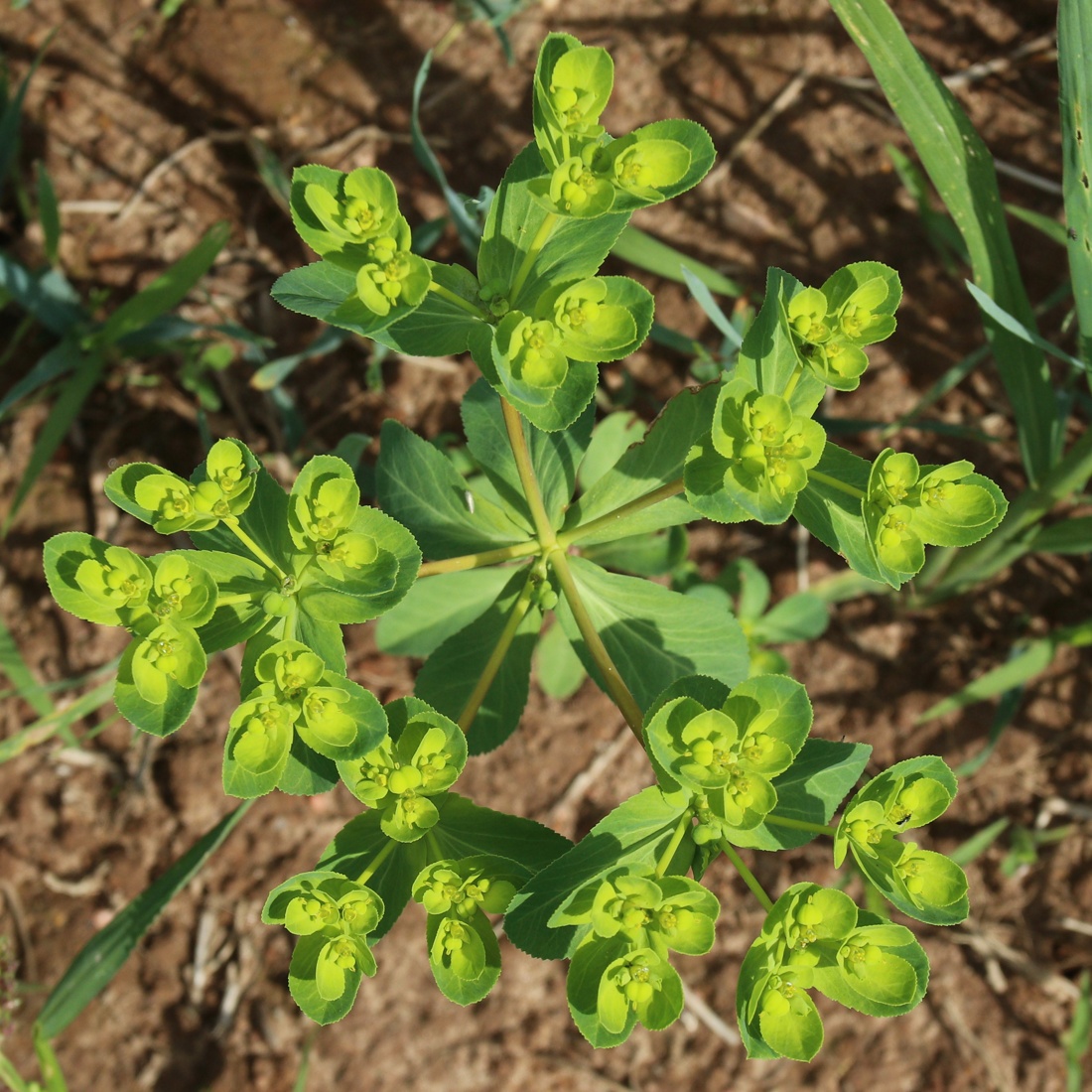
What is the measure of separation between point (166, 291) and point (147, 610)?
189cm

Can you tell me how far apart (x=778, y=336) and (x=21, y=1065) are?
349 centimetres

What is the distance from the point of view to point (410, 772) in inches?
71.4

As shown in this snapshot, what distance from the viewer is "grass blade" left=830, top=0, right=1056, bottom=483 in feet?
8.28

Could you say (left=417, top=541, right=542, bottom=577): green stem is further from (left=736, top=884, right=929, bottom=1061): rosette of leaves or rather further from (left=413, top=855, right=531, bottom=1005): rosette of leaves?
(left=736, top=884, right=929, bottom=1061): rosette of leaves

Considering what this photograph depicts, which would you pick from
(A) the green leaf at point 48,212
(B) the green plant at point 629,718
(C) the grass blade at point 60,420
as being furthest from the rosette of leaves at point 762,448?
(A) the green leaf at point 48,212

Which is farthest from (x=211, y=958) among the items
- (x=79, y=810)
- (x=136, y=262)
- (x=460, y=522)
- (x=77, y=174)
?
(x=77, y=174)

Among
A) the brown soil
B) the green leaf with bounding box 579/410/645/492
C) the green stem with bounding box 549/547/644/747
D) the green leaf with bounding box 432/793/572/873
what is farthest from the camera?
the brown soil

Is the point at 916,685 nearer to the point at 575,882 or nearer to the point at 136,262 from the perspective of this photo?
the point at 575,882

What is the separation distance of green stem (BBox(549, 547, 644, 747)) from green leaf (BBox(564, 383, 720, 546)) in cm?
8

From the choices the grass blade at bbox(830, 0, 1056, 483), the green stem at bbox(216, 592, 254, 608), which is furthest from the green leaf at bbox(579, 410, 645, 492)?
the green stem at bbox(216, 592, 254, 608)

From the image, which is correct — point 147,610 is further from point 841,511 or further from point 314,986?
point 841,511

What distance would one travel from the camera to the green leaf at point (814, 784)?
6.34 feet

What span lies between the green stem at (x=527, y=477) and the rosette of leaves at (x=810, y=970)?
3.05 feet

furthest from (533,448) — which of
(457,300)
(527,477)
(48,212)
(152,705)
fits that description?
(48,212)
